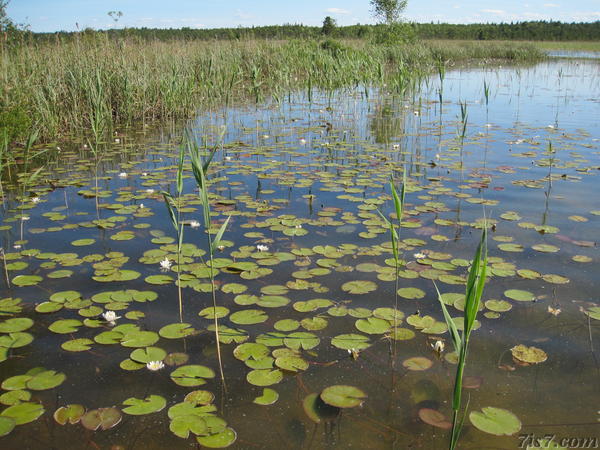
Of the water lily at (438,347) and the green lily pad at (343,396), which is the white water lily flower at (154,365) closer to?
the green lily pad at (343,396)

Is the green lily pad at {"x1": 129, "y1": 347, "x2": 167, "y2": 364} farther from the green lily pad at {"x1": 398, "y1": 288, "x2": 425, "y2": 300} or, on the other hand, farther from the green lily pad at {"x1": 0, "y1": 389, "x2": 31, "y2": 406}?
the green lily pad at {"x1": 398, "y1": 288, "x2": 425, "y2": 300}

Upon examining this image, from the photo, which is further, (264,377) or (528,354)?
(528,354)

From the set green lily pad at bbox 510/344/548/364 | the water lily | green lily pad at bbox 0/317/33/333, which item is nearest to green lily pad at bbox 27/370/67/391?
green lily pad at bbox 0/317/33/333

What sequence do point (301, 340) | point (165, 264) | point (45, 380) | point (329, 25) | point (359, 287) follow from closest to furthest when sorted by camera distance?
point (45, 380) < point (301, 340) < point (359, 287) < point (165, 264) < point (329, 25)

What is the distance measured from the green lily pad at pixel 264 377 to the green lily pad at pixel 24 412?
711 millimetres

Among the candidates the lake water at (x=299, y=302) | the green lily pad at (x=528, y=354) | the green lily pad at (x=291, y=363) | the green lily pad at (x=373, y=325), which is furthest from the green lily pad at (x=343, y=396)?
the green lily pad at (x=528, y=354)

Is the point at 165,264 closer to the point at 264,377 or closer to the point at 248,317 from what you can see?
the point at 248,317

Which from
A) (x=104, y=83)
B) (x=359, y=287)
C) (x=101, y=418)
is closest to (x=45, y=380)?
(x=101, y=418)

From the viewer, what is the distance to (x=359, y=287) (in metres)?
2.41

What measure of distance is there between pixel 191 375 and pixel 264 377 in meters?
0.27

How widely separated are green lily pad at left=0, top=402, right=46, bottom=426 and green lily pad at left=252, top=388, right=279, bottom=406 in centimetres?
72

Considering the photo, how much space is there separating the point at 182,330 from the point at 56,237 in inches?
61.3

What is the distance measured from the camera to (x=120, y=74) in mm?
6605

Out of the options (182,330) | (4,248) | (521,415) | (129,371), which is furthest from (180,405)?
(4,248)
